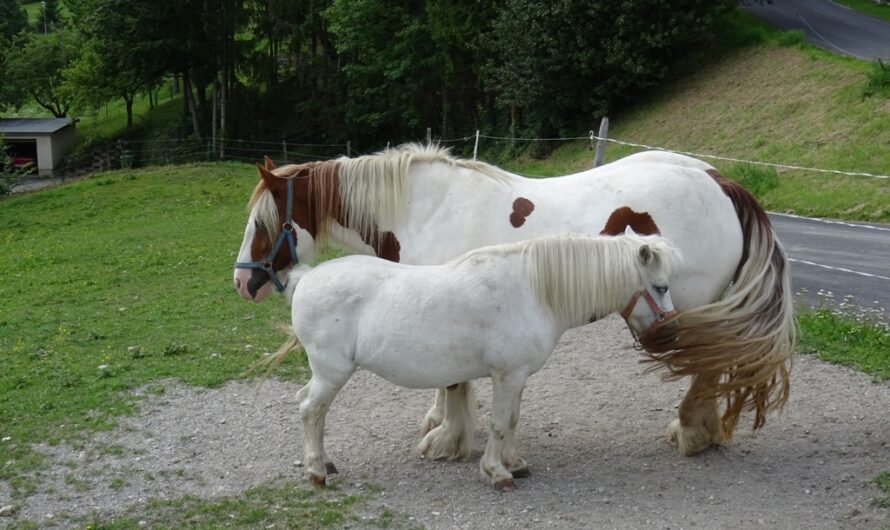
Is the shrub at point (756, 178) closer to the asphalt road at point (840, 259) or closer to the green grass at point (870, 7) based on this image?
the asphalt road at point (840, 259)

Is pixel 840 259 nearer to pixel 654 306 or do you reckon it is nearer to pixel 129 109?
pixel 654 306

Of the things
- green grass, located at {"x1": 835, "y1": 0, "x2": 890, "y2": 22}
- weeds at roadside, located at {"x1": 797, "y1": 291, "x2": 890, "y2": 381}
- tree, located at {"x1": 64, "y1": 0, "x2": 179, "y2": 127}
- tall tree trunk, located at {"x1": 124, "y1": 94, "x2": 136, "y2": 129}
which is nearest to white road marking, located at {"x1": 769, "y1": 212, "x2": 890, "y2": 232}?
weeds at roadside, located at {"x1": 797, "y1": 291, "x2": 890, "y2": 381}

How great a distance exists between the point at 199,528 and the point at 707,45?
2734 cm

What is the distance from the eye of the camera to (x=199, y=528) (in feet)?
15.8

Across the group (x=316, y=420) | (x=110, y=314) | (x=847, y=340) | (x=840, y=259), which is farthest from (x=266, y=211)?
(x=840, y=259)

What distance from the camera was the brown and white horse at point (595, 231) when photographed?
5391 millimetres

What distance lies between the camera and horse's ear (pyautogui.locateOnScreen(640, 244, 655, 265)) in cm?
504

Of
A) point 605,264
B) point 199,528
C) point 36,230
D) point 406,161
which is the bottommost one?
point 36,230

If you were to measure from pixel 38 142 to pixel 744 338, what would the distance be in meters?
45.8

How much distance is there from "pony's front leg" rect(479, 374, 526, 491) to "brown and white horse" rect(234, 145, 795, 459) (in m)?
0.48

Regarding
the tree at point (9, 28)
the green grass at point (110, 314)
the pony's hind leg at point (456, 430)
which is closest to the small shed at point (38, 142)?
the tree at point (9, 28)

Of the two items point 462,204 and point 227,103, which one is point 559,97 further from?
point 462,204

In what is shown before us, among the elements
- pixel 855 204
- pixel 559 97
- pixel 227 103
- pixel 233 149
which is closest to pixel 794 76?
pixel 559 97

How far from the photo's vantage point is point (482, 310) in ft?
16.9
